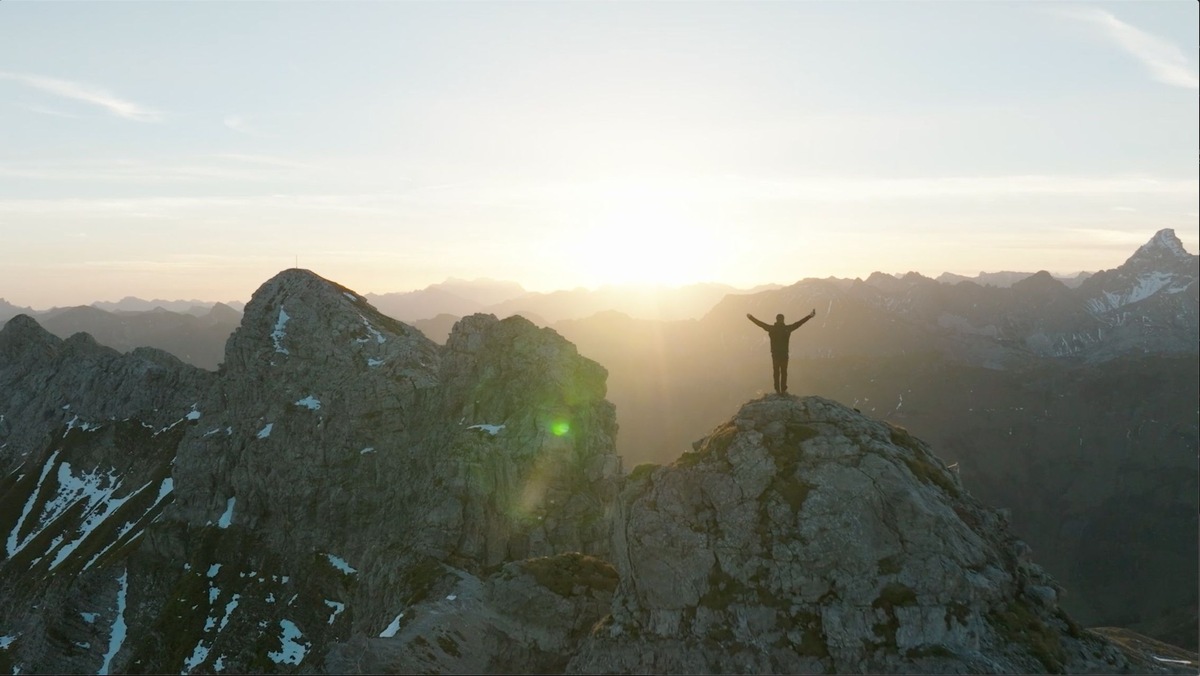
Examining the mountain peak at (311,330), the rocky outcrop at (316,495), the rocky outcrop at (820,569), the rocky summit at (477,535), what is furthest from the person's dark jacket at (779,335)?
the mountain peak at (311,330)

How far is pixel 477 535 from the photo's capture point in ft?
298

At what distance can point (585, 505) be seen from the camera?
89000 millimetres

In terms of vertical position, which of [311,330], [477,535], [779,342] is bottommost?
[477,535]

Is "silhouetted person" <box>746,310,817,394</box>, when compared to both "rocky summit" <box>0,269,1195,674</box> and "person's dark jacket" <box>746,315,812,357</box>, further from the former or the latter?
"rocky summit" <box>0,269,1195,674</box>

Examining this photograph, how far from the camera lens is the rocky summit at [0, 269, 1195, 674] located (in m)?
40.0

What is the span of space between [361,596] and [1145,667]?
235 feet

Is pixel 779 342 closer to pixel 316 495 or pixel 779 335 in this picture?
pixel 779 335

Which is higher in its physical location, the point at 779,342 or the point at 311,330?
the point at 779,342

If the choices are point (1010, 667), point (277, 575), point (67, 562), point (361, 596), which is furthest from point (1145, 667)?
point (67, 562)

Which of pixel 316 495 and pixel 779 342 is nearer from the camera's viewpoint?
pixel 779 342

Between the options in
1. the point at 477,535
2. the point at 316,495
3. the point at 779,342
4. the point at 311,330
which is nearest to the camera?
the point at 779,342

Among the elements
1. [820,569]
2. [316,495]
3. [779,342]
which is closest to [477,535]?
[316,495]

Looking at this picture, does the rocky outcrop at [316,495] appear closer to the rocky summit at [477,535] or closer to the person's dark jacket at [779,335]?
the rocky summit at [477,535]

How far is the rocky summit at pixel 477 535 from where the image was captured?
39969mm
